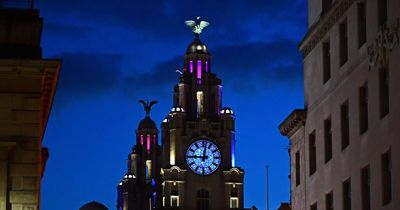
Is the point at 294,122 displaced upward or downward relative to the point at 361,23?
downward

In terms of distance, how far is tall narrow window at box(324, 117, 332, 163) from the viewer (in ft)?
242

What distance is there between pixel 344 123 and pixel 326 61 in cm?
587

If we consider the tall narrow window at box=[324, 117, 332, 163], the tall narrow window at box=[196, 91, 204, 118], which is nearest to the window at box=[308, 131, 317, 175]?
the tall narrow window at box=[324, 117, 332, 163]

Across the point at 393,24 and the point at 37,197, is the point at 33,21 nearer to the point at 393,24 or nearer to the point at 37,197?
the point at 37,197

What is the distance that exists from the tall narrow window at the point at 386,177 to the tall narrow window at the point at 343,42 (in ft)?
30.2

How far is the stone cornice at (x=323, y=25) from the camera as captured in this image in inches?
2830

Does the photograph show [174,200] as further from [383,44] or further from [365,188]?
[383,44]

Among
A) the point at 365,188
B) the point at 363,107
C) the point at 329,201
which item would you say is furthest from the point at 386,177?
the point at 329,201

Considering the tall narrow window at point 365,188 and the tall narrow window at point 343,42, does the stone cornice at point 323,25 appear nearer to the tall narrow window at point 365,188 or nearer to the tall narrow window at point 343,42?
the tall narrow window at point 343,42

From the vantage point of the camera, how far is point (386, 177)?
208 ft

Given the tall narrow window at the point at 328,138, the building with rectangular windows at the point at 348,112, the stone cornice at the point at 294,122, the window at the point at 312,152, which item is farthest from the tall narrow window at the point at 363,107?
the stone cornice at the point at 294,122

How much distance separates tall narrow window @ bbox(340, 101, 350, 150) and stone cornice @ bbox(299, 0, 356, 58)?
192 inches

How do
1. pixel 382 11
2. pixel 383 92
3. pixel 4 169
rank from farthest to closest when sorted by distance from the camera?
pixel 382 11
pixel 383 92
pixel 4 169

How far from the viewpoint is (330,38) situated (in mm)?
74812
